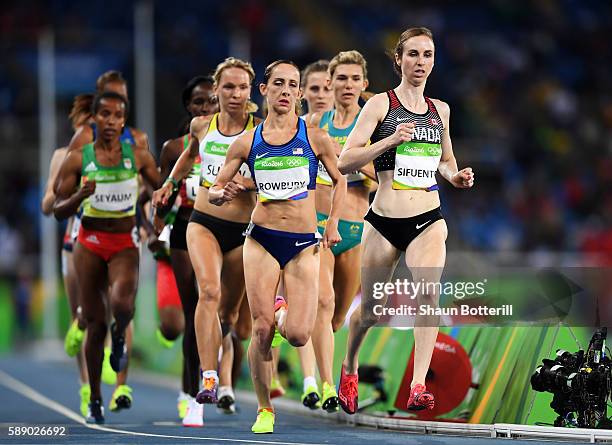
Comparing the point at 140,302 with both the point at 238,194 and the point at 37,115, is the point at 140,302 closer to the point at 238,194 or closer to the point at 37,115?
the point at 37,115

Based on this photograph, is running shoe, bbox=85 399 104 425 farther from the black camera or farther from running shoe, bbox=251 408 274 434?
the black camera

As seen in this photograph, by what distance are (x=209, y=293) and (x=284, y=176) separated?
51.9 inches

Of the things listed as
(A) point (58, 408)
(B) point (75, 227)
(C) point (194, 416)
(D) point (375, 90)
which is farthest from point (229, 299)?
(D) point (375, 90)

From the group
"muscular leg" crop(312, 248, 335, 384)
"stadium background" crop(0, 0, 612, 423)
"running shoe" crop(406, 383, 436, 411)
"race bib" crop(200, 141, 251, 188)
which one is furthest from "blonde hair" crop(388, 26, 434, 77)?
"stadium background" crop(0, 0, 612, 423)

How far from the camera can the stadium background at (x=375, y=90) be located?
25672 mm

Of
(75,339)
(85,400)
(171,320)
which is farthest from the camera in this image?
(75,339)

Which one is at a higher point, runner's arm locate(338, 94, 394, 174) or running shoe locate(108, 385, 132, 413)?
runner's arm locate(338, 94, 394, 174)

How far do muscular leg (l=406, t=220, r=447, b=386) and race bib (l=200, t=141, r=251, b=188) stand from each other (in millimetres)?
1851

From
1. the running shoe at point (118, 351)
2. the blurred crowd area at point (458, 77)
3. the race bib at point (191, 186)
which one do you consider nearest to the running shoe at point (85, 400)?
the running shoe at point (118, 351)

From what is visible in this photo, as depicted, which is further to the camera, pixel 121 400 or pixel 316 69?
pixel 121 400

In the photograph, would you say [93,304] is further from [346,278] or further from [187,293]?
[346,278]

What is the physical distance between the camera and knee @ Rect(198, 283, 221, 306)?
35.6 ft

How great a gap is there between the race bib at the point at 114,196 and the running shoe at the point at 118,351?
1145 mm

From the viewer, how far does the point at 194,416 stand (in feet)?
38.9
